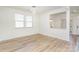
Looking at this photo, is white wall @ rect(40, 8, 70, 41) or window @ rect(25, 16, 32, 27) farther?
white wall @ rect(40, 8, 70, 41)

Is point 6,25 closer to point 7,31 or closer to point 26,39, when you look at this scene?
point 7,31

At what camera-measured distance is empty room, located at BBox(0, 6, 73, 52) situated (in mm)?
2123

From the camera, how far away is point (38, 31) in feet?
7.44

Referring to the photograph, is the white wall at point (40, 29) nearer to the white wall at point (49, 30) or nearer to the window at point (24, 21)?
the white wall at point (49, 30)

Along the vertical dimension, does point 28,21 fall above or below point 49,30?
above

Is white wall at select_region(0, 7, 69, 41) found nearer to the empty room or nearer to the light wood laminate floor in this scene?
the empty room

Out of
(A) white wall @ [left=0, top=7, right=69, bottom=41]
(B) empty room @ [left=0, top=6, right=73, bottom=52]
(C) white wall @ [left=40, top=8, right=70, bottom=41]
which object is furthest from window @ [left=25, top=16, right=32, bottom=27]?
(C) white wall @ [left=40, top=8, right=70, bottom=41]

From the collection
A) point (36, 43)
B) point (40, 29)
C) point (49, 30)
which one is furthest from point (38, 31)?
point (36, 43)

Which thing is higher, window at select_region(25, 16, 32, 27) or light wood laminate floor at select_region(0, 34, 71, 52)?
window at select_region(25, 16, 32, 27)

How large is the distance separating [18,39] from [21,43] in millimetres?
161

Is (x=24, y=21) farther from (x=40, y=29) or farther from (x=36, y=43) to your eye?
(x=36, y=43)

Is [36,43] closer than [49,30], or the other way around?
[49,30]

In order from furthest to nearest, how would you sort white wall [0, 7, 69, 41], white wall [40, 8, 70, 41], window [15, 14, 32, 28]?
white wall [40, 8, 70, 41] < white wall [0, 7, 69, 41] < window [15, 14, 32, 28]
